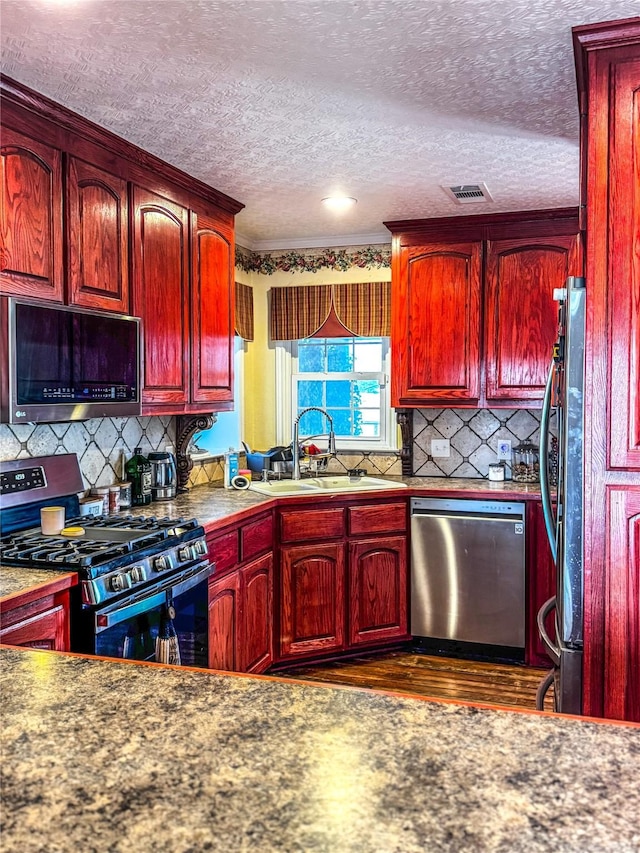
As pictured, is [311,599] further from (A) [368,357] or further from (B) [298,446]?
(A) [368,357]

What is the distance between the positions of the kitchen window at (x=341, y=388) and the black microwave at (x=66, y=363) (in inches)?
76.1

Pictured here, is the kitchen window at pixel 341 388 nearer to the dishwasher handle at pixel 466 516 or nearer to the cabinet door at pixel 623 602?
the dishwasher handle at pixel 466 516

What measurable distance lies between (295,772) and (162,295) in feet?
8.72

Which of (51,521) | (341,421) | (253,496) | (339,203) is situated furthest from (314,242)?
(51,521)

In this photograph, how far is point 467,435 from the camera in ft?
14.7

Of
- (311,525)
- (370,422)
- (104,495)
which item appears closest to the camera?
(104,495)

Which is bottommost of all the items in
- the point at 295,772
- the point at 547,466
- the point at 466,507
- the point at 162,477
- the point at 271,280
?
the point at 466,507

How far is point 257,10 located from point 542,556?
2887 mm

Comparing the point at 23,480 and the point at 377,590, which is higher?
the point at 23,480

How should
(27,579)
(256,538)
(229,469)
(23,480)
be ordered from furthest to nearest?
1. (229,469)
2. (256,538)
3. (23,480)
4. (27,579)

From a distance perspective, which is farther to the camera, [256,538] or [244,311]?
[244,311]

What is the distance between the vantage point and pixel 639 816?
2.68 feet

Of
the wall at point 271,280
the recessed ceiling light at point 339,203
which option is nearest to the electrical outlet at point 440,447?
the wall at point 271,280

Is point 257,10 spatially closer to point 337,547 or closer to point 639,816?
point 639,816
